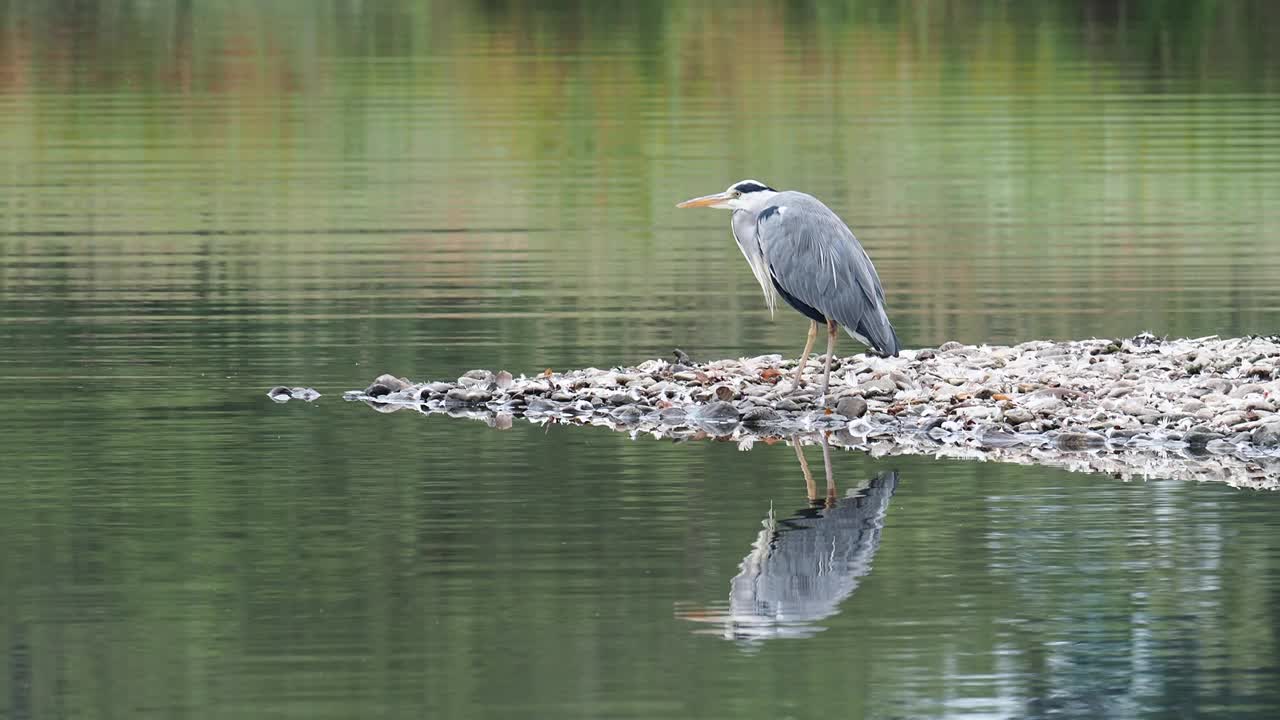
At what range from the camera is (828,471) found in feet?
51.9

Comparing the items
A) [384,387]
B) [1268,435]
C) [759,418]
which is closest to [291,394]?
[384,387]

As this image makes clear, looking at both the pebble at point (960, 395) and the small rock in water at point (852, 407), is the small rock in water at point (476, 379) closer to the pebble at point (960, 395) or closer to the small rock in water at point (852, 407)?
the pebble at point (960, 395)

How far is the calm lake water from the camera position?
10742 mm

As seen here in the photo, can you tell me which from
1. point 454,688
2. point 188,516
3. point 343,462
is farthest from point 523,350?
point 454,688

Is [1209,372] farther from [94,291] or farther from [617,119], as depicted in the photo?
[617,119]

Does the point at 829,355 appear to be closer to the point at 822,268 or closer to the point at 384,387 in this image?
the point at 822,268

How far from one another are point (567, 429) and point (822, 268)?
6.99ft

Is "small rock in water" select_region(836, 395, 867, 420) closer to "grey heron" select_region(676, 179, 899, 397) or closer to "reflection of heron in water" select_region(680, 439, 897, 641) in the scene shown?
"grey heron" select_region(676, 179, 899, 397)

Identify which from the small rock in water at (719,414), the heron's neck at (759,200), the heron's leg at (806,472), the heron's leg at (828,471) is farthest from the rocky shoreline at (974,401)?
the heron's neck at (759,200)

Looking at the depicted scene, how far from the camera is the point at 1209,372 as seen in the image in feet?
62.1

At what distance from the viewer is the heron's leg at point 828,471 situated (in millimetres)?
14781

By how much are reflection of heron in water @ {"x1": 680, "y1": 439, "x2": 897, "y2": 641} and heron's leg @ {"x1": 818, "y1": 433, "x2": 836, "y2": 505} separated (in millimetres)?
11

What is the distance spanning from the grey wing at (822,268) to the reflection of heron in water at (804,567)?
3.45 meters

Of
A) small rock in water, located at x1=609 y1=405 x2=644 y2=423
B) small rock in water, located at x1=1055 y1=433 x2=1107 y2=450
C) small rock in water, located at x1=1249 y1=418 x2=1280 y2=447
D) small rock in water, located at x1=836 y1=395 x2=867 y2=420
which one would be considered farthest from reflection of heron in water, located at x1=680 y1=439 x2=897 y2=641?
small rock in water, located at x1=609 y1=405 x2=644 y2=423
